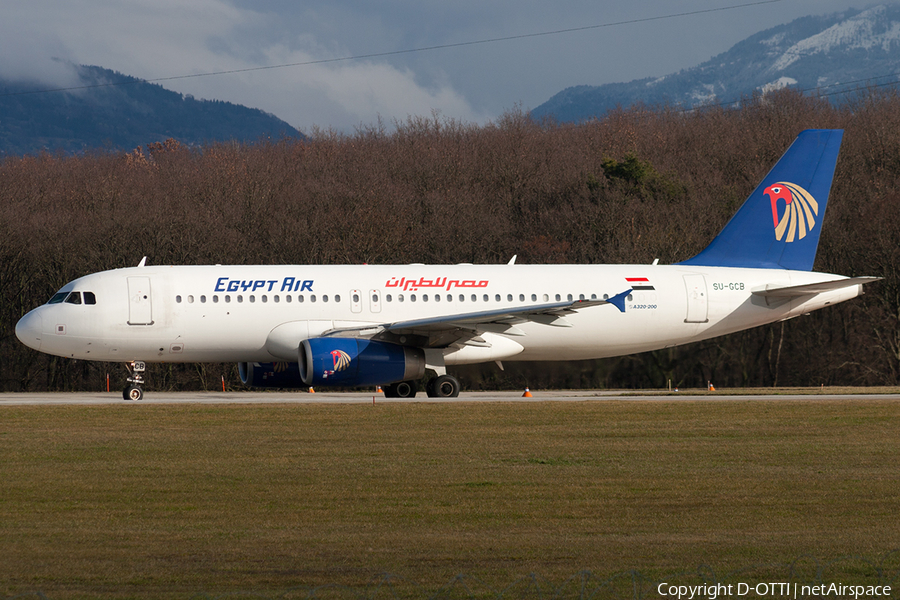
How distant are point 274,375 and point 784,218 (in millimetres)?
15747

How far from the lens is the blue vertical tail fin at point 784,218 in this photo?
1200 inches

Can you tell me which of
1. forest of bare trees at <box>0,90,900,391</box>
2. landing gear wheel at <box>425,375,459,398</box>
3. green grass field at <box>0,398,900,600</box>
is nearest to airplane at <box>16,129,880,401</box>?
landing gear wheel at <box>425,375,459,398</box>

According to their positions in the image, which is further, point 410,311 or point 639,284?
point 639,284

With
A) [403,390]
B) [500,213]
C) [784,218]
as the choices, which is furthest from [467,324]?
[500,213]

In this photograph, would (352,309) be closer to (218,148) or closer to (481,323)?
(481,323)

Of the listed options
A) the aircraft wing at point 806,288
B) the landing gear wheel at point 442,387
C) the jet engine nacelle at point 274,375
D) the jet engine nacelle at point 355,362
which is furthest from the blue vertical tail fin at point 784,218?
the jet engine nacelle at point 274,375

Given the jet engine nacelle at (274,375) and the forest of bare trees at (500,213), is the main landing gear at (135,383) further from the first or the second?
the forest of bare trees at (500,213)

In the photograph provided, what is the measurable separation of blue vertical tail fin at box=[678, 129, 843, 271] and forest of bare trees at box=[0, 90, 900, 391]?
5291 mm

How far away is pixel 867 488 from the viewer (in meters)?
12.0

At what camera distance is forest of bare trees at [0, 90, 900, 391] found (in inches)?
1545

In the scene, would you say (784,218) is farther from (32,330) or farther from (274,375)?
(32,330)

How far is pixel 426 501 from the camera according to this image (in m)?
11.3

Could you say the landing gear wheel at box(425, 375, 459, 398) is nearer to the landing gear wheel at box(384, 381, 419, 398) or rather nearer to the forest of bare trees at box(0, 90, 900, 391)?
the landing gear wheel at box(384, 381, 419, 398)

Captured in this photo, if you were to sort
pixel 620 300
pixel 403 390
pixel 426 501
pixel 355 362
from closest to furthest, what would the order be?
1. pixel 426 501
2. pixel 355 362
3. pixel 620 300
4. pixel 403 390
